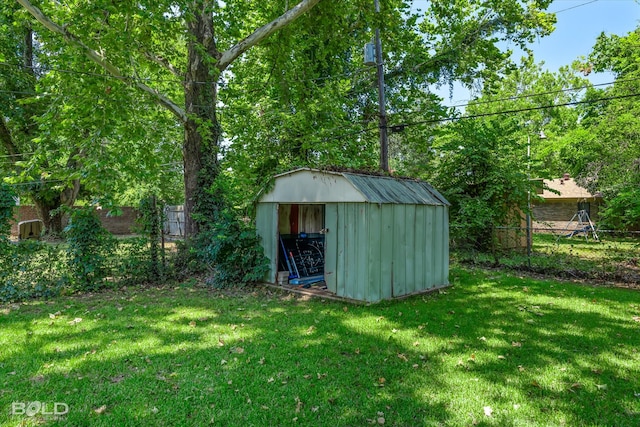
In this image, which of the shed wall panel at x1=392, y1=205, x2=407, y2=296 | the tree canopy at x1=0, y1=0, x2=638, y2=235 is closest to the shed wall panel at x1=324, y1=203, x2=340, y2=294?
the shed wall panel at x1=392, y1=205, x2=407, y2=296

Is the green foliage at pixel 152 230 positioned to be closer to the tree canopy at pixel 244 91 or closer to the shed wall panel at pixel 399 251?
the tree canopy at pixel 244 91

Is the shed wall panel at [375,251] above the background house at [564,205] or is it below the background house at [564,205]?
below

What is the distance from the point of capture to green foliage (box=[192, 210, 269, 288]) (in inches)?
296

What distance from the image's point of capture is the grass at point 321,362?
293cm

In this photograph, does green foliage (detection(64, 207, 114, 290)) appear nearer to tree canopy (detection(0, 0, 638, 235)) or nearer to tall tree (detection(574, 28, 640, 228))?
tree canopy (detection(0, 0, 638, 235))

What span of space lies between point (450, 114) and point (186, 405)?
42.1ft

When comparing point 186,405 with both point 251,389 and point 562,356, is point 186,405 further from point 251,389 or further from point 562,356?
point 562,356

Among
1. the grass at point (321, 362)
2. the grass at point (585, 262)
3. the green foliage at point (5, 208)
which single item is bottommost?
the grass at point (321, 362)

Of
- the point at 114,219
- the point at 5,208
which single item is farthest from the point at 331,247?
the point at 114,219

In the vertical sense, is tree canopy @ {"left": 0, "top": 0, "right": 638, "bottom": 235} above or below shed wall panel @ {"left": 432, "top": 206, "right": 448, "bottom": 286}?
above

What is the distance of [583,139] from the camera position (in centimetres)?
1323

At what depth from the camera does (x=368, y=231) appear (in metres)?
6.11

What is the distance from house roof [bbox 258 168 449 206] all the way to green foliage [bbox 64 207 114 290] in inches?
127
